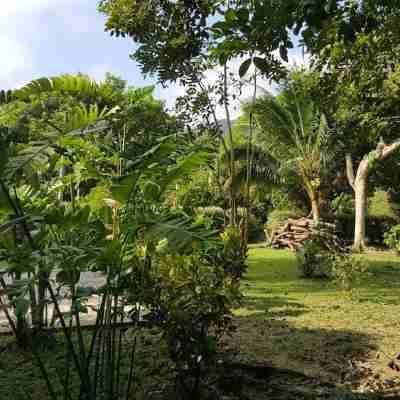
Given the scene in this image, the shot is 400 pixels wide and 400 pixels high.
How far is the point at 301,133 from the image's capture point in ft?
53.1

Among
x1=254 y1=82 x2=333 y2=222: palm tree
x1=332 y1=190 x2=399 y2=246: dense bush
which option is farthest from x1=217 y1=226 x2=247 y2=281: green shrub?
x1=332 y1=190 x2=399 y2=246: dense bush

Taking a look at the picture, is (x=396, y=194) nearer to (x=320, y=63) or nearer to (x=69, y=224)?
(x=320, y=63)

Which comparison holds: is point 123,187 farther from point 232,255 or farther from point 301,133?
point 301,133

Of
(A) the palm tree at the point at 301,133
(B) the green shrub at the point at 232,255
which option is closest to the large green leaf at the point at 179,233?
(B) the green shrub at the point at 232,255

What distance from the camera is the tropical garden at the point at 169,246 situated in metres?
2.47

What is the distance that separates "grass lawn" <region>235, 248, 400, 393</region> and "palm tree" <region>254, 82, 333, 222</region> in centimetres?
715

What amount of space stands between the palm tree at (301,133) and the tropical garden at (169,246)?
754cm

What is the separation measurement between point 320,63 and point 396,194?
46.5 feet

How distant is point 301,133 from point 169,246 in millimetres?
14552

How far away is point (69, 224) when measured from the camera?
2385mm

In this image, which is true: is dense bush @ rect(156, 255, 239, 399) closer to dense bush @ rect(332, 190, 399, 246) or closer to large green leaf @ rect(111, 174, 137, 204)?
large green leaf @ rect(111, 174, 137, 204)

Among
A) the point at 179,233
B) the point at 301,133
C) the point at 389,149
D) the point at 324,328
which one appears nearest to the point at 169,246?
the point at 179,233

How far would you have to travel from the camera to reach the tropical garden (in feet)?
8.10

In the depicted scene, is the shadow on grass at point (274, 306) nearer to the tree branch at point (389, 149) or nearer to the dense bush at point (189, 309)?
the dense bush at point (189, 309)
